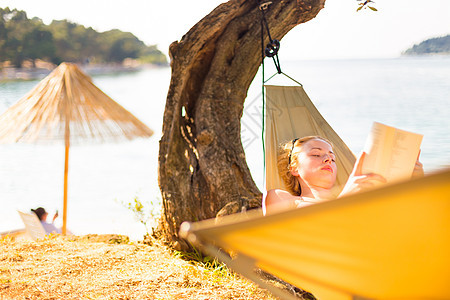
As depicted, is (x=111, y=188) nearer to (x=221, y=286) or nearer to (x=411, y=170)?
(x=221, y=286)

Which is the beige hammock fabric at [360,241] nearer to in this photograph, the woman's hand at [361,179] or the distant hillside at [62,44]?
the woman's hand at [361,179]

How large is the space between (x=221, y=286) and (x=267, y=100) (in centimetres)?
97

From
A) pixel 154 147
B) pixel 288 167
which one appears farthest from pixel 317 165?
pixel 154 147

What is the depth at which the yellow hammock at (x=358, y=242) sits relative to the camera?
963 mm

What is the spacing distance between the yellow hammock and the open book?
0.17 meters

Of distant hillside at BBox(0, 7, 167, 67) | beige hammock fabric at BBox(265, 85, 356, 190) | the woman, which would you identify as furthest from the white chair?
distant hillside at BBox(0, 7, 167, 67)

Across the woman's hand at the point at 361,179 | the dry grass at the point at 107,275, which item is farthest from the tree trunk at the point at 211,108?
the woman's hand at the point at 361,179

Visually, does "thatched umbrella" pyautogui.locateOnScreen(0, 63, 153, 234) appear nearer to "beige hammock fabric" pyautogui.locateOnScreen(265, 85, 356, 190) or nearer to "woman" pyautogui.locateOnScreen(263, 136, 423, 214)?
"beige hammock fabric" pyautogui.locateOnScreen(265, 85, 356, 190)

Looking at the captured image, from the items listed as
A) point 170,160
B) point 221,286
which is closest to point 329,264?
point 221,286

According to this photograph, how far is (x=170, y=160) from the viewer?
9.13 ft

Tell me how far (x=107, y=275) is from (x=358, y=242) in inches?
61.6

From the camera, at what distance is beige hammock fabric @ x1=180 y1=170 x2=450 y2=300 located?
963 mm

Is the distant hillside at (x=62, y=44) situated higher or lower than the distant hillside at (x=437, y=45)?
higher

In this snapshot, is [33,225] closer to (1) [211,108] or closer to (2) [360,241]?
(1) [211,108]
